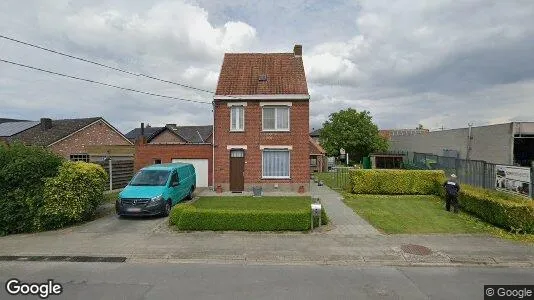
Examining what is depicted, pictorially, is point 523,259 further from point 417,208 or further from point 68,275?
point 68,275

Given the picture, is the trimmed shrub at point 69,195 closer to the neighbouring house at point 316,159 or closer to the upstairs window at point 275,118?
the upstairs window at point 275,118

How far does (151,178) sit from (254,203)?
4.98 m

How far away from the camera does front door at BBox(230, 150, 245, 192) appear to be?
21812 millimetres

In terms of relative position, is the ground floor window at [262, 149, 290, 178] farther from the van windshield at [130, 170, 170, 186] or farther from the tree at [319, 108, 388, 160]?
the tree at [319, 108, 388, 160]

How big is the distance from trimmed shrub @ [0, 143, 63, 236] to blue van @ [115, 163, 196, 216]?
9.60ft

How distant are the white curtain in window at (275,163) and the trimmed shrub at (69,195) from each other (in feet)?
33.7

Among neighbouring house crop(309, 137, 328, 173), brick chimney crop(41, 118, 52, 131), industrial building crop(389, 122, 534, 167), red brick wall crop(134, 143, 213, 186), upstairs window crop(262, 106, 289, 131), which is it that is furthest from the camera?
neighbouring house crop(309, 137, 328, 173)

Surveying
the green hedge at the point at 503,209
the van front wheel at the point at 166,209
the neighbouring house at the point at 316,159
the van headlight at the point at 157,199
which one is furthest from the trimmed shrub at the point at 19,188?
the neighbouring house at the point at 316,159

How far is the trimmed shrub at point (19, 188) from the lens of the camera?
39.5ft

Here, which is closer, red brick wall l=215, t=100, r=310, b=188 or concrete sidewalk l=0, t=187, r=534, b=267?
concrete sidewalk l=0, t=187, r=534, b=267

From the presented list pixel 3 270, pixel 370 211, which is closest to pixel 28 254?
pixel 3 270

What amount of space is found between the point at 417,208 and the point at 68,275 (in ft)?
46.3

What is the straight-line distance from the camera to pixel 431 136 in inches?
1492

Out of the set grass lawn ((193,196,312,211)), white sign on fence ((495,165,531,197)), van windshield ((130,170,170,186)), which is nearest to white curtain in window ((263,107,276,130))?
grass lawn ((193,196,312,211))
